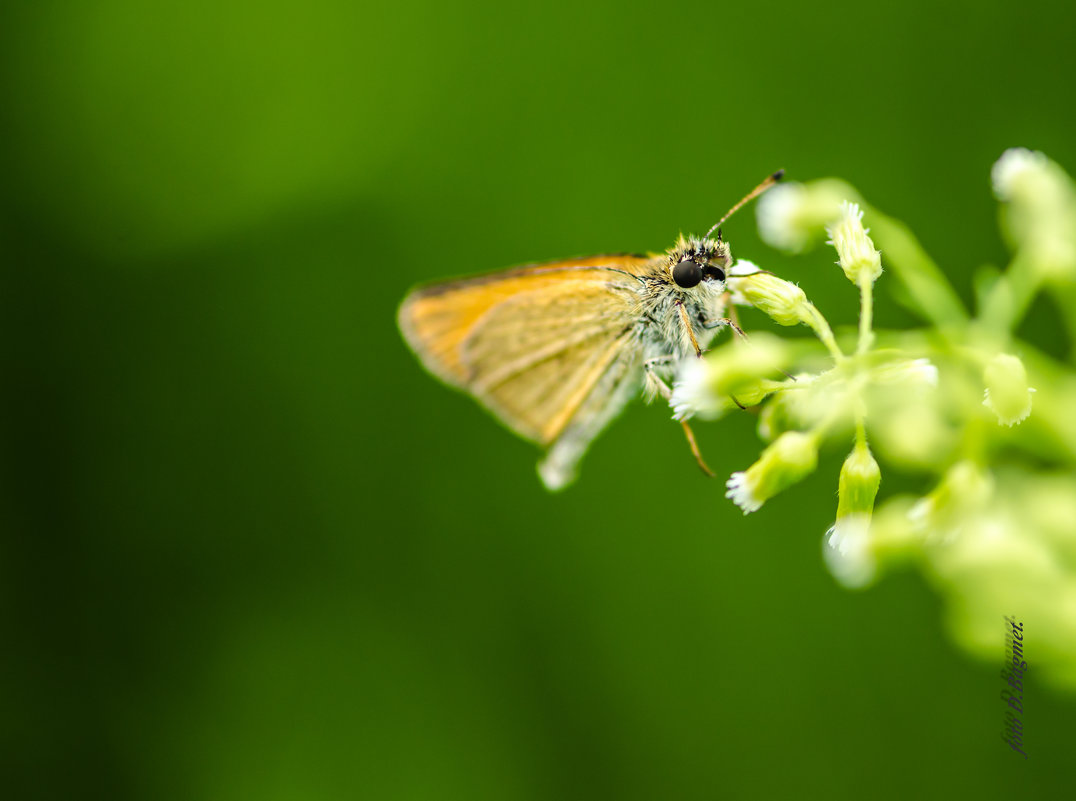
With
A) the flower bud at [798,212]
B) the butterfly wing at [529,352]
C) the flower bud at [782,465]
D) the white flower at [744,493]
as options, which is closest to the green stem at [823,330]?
the flower bud at [782,465]

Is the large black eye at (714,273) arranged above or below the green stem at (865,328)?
above

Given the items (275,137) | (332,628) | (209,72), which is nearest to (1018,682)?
(332,628)

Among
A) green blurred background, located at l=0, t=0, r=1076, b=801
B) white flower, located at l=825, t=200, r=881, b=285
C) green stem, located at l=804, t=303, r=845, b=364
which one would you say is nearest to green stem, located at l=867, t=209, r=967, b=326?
white flower, located at l=825, t=200, r=881, b=285

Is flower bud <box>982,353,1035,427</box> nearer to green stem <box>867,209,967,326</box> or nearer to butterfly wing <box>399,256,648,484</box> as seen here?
green stem <box>867,209,967,326</box>

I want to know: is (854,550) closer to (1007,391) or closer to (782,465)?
(782,465)

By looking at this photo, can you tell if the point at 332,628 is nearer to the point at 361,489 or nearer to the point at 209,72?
the point at 361,489

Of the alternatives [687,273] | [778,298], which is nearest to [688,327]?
[687,273]

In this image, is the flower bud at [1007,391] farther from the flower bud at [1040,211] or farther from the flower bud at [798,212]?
the flower bud at [798,212]
